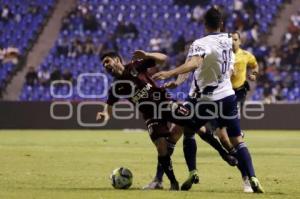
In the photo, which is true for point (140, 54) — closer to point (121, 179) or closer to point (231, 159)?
point (121, 179)

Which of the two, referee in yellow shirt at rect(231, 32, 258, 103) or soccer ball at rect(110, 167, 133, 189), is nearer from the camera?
soccer ball at rect(110, 167, 133, 189)

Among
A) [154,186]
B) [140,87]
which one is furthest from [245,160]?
[140,87]

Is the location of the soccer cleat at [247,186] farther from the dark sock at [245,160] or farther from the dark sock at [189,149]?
the dark sock at [189,149]

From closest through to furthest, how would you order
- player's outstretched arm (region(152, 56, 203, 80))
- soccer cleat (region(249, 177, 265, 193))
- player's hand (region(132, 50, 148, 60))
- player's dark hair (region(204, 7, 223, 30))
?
player's outstretched arm (region(152, 56, 203, 80)), player's dark hair (region(204, 7, 223, 30)), soccer cleat (region(249, 177, 265, 193)), player's hand (region(132, 50, 148, 60))

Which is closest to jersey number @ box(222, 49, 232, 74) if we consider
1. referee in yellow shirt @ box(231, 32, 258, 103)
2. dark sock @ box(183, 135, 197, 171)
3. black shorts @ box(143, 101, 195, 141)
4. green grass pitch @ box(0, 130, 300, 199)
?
black shorts @ box(143, 101, 195, 141)

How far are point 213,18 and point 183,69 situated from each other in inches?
36.7

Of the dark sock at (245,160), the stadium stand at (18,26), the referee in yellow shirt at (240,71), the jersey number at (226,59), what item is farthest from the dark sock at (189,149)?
the stadium stand at (18,26)

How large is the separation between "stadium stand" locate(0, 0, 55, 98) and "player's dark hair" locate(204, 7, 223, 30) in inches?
1026

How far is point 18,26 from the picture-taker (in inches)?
1501

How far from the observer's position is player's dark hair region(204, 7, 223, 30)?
10.3 m

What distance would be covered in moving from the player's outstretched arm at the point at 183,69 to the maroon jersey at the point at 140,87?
100cm

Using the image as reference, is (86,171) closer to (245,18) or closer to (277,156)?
(277,156)

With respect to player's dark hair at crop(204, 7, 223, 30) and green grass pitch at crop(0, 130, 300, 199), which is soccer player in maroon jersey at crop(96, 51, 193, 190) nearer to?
green grass pitch at crop(0, 130, 300, 199)

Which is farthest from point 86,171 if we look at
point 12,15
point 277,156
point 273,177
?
point 12,15
